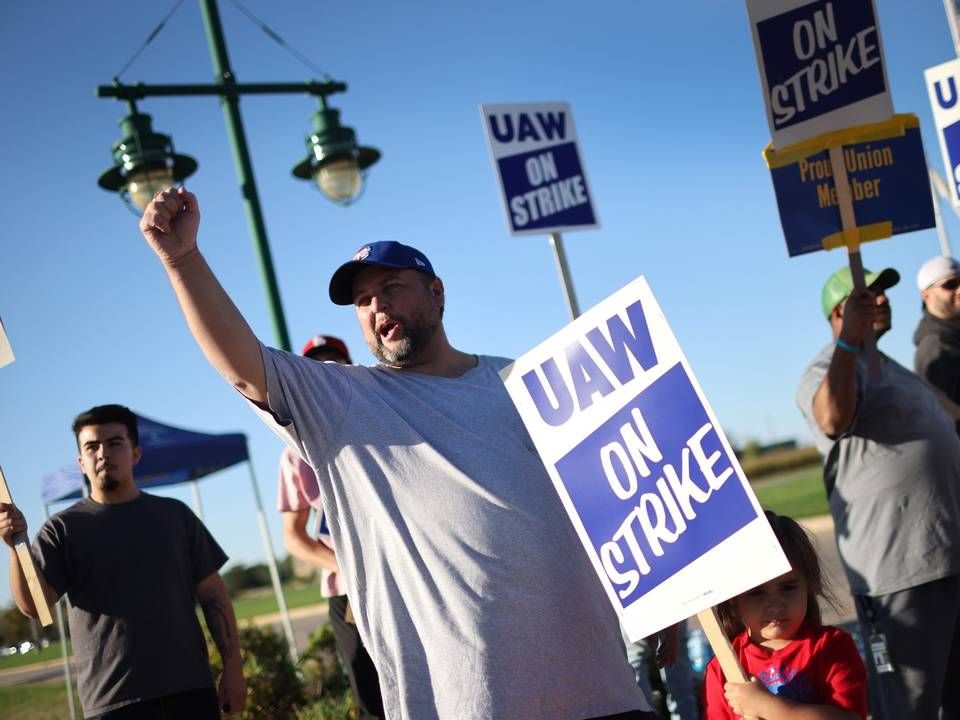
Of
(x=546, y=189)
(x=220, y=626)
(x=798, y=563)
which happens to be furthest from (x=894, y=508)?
(x=546, y=189)

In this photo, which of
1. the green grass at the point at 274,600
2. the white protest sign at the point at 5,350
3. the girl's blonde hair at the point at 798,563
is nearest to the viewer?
the girl's blonde hair at the point at 798,563

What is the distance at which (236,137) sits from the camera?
8148 mm

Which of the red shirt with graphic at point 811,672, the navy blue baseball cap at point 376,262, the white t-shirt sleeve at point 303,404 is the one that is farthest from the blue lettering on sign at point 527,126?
the red shirt with graphic at point 811,672

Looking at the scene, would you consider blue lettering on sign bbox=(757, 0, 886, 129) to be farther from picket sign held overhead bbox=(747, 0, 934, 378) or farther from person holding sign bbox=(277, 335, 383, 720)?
person holding sign bbox=(277, 335, 383, 720)

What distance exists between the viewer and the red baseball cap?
5109mm

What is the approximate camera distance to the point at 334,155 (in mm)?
8352

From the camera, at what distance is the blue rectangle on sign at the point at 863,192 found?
4129 mm

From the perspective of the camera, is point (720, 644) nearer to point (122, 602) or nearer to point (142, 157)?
Answer: point (122, 602)

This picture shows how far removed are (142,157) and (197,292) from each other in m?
5.76

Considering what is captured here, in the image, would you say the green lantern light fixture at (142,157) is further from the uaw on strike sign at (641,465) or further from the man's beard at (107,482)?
the uaw on strike sign at (641,465)

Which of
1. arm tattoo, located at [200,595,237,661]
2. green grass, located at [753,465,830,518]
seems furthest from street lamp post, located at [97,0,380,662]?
green grass, located at [753,465,830,518]

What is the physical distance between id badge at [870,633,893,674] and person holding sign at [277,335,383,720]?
2294 millimetres

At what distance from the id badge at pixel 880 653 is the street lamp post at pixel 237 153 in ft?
16.1

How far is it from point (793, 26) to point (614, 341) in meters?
2.10
